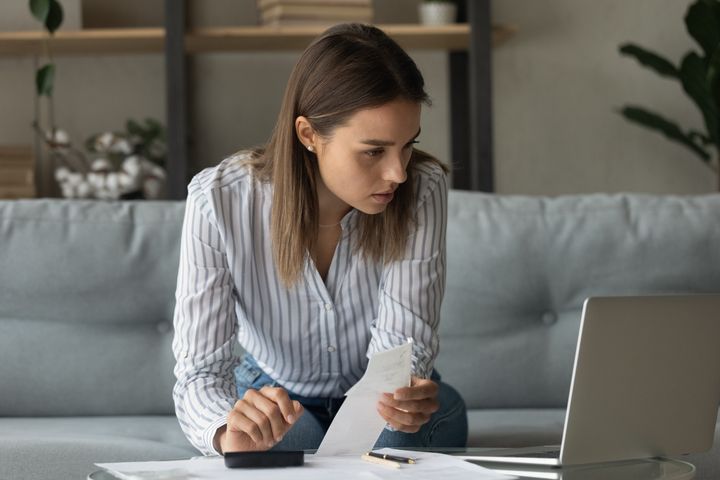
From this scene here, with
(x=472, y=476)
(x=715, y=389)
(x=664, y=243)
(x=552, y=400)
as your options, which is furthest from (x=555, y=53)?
(x=472, y=476)

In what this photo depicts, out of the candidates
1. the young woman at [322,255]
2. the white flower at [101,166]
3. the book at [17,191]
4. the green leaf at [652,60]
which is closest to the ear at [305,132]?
the young woman at [322,255]

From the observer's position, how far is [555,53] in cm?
319

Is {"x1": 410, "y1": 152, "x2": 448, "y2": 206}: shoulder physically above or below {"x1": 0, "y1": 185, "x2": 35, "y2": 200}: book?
above

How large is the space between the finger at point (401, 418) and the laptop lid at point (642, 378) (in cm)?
20

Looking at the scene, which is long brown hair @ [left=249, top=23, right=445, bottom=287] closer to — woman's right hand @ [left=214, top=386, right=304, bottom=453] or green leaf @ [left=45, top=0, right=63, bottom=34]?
woman's right hand @ [left=214, top=386, right=304, bottom=453]

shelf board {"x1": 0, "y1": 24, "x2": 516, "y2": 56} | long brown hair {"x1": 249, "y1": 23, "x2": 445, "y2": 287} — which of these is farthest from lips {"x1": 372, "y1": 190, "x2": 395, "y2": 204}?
shelf board {"x1": 0, "y1": 24, "x2": 516, "y2": 56}

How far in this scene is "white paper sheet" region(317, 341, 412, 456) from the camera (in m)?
1.14

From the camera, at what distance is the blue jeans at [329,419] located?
1.47 metres

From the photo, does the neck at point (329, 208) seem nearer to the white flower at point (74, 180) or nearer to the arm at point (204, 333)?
the arm at point (204, 333)

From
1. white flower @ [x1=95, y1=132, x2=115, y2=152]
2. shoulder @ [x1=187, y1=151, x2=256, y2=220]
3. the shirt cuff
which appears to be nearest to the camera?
the shirt cuff

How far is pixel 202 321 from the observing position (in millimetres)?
1449

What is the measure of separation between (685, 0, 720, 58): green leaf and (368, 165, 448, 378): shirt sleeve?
5.21 feet

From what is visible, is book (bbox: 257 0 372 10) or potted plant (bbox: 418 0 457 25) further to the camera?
potted plant (bbox: 418 0 457 25)

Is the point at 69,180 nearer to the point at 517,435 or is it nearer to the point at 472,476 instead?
the point at 517,435
